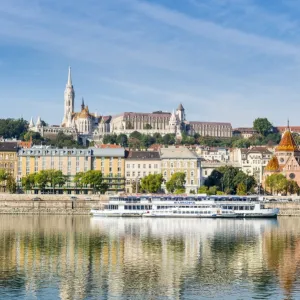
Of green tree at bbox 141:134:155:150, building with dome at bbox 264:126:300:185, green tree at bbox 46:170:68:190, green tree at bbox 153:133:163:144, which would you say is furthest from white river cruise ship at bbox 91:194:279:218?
green tree at bbox 153:133:163:144

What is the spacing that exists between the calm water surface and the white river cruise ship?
24.5ft

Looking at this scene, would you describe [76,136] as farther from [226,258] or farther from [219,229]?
[226,258]

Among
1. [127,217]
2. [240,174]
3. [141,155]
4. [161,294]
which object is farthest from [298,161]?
[161,294]

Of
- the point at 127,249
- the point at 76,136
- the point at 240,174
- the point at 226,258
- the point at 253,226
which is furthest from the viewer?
the point at 76,136

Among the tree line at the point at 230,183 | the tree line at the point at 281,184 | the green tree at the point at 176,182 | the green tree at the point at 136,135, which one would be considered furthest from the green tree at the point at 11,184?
the green tree at the point at 136,135

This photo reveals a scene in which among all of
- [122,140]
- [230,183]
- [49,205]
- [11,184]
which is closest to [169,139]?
[122,140]

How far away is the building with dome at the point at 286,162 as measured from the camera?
3349 inches

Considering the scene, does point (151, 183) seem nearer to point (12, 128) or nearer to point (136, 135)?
point (12, 128)

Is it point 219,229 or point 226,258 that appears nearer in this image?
point 226,258

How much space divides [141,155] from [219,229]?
114 feet

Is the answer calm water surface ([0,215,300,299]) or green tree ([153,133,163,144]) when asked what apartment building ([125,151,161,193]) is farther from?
green tree ([153,133,163,144])

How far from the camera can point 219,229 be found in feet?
166

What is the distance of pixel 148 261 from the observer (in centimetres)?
3531

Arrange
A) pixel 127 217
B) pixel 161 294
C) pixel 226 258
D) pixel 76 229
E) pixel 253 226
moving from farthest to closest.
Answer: pixel 127 217
pixel 253 226
pixel 76 229
pixel 226 258
pixel 161 294
